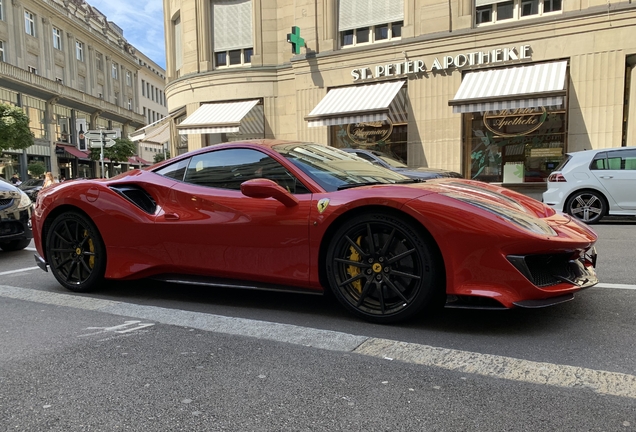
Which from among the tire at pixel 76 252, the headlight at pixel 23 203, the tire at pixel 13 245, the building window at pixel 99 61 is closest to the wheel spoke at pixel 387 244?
the tire at pixel 76 252

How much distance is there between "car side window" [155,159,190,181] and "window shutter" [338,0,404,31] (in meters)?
13.9

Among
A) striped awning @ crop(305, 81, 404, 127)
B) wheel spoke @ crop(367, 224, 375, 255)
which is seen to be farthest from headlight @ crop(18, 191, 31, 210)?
striped awning @ crop(305, 81, 404, 127)

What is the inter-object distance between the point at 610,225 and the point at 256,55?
14335mm

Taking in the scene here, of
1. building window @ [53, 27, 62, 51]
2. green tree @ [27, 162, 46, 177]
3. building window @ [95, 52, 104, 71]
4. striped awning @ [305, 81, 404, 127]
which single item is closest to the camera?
striped awning @ [305, 81, 404, 127]

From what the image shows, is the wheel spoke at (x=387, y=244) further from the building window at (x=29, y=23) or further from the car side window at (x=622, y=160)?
the building window at (x=29, y=23)

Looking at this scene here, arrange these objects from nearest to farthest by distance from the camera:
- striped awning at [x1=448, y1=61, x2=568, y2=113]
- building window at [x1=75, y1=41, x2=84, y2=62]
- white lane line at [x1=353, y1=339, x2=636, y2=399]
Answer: white lane line at [x1=353, y1=339, x2=636, y2=399], striped awning at [x1=448, y1=61, x2=568, y2=113], building window at [x1=75, y1=41, x2=84, y2=62]

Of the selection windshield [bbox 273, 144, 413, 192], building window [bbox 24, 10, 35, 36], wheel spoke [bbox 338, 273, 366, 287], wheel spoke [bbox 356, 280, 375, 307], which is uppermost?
building window [bbox 24, 10, 35, 36]

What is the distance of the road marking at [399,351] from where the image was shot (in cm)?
228

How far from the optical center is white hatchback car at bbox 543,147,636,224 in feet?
28.5

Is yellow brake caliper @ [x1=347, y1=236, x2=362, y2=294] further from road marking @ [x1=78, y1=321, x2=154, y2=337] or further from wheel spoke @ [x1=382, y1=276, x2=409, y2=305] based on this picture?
road marking @ [x1=78, y1=321, x2=154, y2=337]

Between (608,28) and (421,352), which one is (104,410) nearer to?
(421,352)

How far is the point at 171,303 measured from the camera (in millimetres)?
3951

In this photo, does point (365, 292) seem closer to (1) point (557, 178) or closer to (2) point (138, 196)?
(2) point (138, 196)

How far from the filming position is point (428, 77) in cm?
1555
